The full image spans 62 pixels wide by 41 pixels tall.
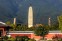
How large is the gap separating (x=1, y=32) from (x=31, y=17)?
3071 cm

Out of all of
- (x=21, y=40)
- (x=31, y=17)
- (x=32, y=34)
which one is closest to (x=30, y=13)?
(x=31, y=17)

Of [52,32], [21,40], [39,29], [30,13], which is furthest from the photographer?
[30,13]

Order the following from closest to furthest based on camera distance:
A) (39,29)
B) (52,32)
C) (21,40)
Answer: (21,40)
(39,29)
(52,32)

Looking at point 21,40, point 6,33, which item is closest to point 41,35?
point 6,33

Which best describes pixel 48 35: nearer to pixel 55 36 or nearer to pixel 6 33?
pixel 55 36

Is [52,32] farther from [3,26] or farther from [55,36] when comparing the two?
[3,26]

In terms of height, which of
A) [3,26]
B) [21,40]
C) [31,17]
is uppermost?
[31,17]

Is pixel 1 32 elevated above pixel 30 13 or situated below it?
below

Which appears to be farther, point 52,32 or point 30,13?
point 30,13

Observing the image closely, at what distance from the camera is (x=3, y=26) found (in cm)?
4566

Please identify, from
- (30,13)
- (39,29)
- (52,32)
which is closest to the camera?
(39,29)

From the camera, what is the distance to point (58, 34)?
45844mm

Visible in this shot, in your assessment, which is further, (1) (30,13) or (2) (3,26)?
(1) (30,13)

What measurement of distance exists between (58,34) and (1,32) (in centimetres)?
1120
